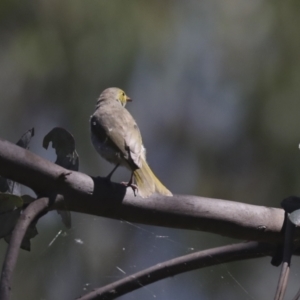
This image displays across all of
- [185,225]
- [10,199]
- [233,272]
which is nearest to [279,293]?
[185,225]

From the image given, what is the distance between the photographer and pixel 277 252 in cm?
86

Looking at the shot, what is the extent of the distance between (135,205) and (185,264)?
0.14 metres

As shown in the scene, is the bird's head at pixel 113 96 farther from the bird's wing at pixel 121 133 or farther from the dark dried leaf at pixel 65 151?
the dark dried leaf at pixel 65 151

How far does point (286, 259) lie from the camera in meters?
0.71

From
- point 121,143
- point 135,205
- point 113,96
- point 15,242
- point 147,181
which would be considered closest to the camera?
point 15,242

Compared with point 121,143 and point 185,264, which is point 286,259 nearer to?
point 185,264

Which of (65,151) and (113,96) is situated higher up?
(113,96)

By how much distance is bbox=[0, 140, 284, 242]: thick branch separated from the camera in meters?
0.70

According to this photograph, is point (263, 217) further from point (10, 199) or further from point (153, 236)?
point (153, 236)

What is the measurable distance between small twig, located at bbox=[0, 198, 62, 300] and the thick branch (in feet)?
0.10

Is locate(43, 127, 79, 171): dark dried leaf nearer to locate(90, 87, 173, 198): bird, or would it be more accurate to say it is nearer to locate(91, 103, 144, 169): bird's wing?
locate(90, 87, 173, 198): bird

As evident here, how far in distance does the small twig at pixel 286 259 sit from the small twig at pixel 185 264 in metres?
0.07

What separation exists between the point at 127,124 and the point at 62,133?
59 cm

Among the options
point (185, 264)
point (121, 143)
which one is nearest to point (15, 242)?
point (185, 264)
